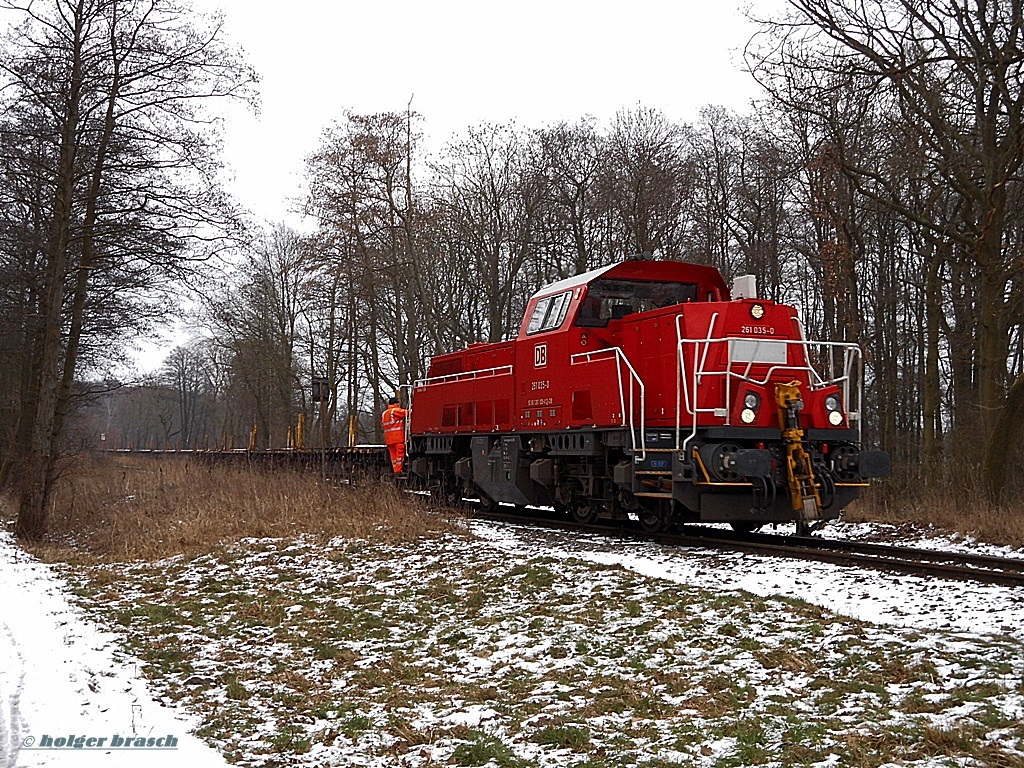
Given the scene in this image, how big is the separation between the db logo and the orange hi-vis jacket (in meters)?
6.07

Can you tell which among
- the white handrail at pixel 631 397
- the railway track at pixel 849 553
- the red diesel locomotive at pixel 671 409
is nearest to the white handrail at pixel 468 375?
the red diesel locomotive at pixel 671 409

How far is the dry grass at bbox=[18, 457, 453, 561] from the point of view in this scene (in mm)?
13266

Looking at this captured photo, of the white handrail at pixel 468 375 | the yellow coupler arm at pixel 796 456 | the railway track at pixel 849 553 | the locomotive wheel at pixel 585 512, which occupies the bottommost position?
the railway track at pixel 849 553

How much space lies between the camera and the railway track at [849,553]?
905 cm

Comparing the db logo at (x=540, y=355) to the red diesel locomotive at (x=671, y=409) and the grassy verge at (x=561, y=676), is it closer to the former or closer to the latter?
the red diesel locomotive at (x=671, y=409)

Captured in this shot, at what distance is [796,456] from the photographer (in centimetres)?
1133

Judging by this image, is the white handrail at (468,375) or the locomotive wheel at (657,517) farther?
the white handrail at (468,375)

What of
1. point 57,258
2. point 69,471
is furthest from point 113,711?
point 69,471

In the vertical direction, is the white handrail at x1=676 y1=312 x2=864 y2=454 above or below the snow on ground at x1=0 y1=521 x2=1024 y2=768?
above

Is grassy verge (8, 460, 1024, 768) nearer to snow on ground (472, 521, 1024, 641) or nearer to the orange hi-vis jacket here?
snow on ground (472, 521, 1024, 641)

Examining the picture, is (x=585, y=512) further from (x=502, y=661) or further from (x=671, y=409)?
(x=502, y=661)

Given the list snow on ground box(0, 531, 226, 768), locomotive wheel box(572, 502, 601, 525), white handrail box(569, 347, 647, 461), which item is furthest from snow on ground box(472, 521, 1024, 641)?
snow on ground box(0, 531, 226, 768)

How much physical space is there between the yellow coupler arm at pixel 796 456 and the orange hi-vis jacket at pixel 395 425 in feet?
32.7

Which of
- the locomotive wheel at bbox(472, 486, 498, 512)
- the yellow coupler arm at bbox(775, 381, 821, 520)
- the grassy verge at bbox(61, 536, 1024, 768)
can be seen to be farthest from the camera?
the locomotive wheel at bbox(472, 486, 498, 512)
